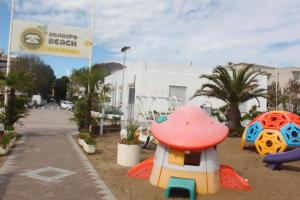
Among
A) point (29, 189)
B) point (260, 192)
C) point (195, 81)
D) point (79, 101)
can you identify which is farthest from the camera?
point (195, 81)

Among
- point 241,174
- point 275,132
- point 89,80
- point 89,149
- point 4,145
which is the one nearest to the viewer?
point 241,174

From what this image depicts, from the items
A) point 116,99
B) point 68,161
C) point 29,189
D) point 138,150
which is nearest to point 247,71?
point 138,150

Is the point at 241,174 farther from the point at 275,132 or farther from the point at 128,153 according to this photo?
the point at 275,132

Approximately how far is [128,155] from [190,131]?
3.10 metres

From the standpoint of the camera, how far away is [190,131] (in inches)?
303

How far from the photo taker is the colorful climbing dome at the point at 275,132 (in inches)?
488

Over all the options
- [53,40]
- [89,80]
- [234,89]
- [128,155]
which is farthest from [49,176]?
[53,40]

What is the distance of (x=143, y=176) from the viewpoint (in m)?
8.70

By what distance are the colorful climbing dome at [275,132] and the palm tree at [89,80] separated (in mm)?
6930

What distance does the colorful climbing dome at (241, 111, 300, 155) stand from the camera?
12.4 metres

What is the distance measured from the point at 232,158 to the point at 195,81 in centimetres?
1794

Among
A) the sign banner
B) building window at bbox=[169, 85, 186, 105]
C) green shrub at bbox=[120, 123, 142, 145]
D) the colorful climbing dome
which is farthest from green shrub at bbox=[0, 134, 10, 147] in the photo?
building window at bbox=[169, 85, 186, 105]

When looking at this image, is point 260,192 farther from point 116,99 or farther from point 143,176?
point 116,99

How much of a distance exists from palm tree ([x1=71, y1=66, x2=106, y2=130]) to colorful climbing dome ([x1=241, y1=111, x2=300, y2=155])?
6930mm
